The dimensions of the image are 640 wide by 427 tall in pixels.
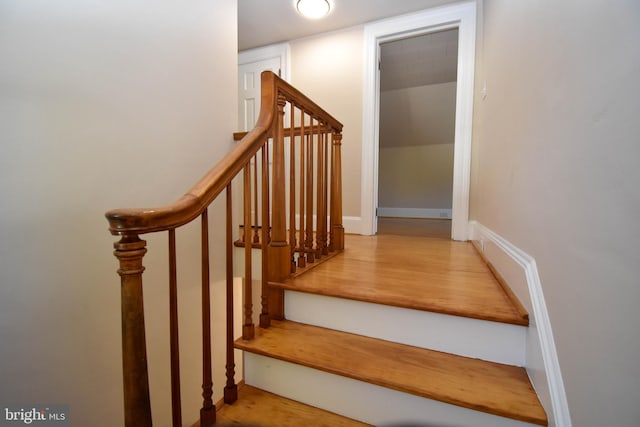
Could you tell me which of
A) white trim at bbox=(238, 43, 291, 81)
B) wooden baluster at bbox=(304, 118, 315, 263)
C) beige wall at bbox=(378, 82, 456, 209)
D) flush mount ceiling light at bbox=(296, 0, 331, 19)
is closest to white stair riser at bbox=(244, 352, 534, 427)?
wooden baluster at bbox=(304, 118, 315, 263)

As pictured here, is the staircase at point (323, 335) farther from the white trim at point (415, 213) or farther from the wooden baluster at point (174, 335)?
the white trim at point (415, 213)

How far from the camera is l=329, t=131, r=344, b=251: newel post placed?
6.37 ft

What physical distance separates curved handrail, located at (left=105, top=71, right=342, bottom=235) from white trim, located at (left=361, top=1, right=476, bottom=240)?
1534mm

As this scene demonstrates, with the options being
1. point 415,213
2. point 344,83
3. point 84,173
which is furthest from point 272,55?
point 415,213

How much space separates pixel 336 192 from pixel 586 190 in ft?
4.75

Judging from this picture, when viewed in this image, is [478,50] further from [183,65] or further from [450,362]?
[450,362]

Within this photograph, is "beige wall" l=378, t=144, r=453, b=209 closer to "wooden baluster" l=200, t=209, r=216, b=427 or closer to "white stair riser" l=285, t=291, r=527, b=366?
"white stair riser" l=285, t=291, r=527, b=366

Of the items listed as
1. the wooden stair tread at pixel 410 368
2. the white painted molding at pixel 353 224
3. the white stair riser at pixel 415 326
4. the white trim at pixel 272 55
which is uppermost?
the white trim at pixel 272 55

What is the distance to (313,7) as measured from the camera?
2.52m

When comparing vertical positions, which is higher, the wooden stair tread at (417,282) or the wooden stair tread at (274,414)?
the wooden stair tread at (417,282)

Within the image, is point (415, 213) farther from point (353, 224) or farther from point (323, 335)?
point (323, 335)

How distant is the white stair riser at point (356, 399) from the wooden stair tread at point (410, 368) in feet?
0.13

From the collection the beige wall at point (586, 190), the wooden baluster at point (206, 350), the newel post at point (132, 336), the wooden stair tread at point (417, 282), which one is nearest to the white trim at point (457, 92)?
the wooden stair tread at point (417, 282)

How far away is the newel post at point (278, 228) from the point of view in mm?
1260
